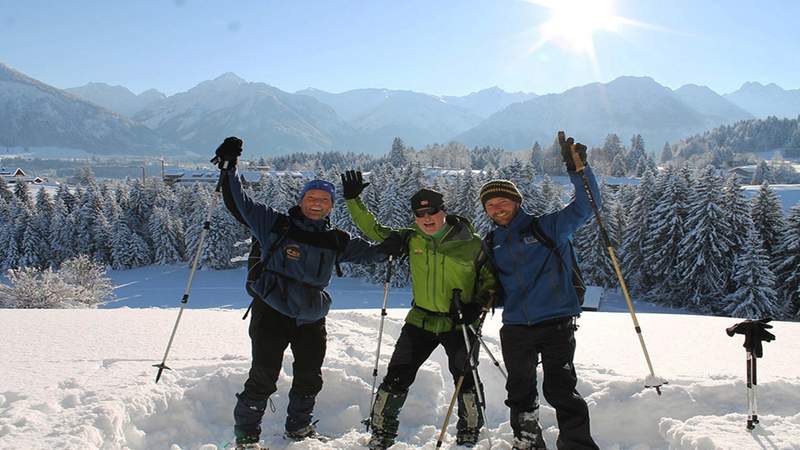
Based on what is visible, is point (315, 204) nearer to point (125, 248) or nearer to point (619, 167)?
point (125, 248)

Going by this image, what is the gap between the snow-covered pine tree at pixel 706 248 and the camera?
31.9 meters

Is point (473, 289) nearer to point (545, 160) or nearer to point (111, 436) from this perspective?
point (111, 436)

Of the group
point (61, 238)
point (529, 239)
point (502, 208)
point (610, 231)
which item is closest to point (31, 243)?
point (61, 238)

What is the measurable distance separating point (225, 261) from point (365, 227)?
50595 millimetres

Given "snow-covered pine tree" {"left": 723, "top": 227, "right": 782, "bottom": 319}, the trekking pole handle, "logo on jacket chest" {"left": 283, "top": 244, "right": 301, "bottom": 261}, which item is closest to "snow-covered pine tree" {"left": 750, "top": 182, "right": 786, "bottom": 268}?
"snow-covered pine tree" {"left": 723, "top": 227, "right": 782, "bottom": 319}

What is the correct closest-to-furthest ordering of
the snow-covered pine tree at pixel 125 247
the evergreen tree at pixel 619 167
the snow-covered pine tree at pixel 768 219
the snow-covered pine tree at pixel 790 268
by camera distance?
the snow-covered pine tree at pixel 790 268
the snow-covered pine tree at pixel 768 219
the snow-covered pine tree at pixel 125 247
the evergreen tree at pixel 619 167

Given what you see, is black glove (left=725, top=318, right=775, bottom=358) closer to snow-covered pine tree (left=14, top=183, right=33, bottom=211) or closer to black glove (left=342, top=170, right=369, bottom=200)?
black glove (left=342, top=170, right=369, bottom=200)

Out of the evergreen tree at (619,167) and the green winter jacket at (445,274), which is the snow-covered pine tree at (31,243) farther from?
the evergreen tree at (619,167)

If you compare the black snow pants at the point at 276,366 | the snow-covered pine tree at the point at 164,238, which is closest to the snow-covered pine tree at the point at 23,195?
the snow-covered pine tree at the point at 164,238

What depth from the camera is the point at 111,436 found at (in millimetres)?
4211

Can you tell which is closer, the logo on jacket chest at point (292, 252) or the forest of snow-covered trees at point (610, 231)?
the logo on jacket chest at point (292, 252)

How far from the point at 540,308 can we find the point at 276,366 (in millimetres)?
2549

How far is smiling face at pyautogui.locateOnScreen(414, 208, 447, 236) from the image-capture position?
183 inches

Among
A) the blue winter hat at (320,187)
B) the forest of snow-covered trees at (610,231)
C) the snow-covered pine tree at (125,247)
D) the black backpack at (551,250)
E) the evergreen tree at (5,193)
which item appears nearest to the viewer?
the black backpack at (551,250)
